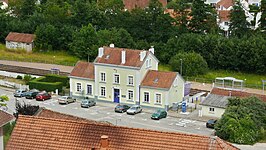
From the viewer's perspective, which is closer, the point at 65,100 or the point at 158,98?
the point at 158,98

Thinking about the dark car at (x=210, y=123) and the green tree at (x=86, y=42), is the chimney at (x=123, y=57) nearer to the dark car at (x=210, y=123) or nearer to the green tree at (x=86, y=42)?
the dark car at (x=210, y=123)

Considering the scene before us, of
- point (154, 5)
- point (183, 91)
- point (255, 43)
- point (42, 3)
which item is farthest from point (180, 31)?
point (42, 3)

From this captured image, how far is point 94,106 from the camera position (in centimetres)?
4494

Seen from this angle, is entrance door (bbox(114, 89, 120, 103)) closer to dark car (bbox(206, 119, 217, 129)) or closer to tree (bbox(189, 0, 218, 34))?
dark car (bbox(206, 119, 217, 129))

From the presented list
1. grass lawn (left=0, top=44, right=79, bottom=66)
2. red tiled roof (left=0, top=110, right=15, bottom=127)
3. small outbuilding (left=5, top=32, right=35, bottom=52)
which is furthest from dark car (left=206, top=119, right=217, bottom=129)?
Result: small outbuilding (left=5, top=32, right=35, bottom=52)

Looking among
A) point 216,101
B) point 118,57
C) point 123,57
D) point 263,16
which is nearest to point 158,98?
point 123,57

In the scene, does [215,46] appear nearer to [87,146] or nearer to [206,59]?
[206,59]

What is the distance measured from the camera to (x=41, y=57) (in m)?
64.6

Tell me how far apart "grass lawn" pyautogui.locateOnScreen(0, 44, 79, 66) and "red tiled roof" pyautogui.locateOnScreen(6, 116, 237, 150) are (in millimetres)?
42517

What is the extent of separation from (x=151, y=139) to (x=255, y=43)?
41102mm

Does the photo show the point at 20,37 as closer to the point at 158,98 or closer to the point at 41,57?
the point at 41,57

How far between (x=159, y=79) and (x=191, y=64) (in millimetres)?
11625

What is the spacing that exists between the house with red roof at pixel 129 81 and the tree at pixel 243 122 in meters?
7.00

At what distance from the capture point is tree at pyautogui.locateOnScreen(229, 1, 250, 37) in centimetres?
6225
